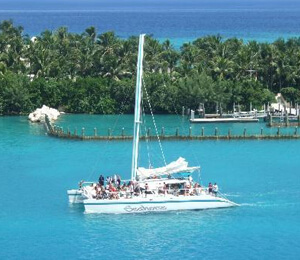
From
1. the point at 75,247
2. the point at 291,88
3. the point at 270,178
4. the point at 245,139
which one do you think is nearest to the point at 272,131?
the point at 245,139

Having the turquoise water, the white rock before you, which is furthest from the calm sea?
the white rock

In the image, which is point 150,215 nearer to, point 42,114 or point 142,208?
point 142,208

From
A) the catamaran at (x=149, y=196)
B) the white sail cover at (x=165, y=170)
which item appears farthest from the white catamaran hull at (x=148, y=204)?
the white sail cover at (x=165, y=170)

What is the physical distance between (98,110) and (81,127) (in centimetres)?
786

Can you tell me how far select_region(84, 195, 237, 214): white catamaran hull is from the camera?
212 feet

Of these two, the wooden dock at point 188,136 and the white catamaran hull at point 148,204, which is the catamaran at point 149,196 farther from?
the wooden dock at point 188,136

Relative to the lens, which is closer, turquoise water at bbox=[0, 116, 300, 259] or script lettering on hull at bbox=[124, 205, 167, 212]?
turquoise water at bbox=[0, 116, 300, 259]

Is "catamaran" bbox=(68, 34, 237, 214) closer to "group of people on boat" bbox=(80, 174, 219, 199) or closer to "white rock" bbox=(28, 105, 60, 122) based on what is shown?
"group of people on boat" bbox=(80, 174, 219, 199)

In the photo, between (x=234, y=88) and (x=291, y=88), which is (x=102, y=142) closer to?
(x=234, y=88)

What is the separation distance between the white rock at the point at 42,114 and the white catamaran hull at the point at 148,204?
120ft

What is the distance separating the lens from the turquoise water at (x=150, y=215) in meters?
58.8

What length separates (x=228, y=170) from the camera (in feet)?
256

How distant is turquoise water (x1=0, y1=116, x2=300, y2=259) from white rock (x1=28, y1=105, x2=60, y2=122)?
12570 millimetres

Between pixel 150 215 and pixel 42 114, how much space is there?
38.0 m
